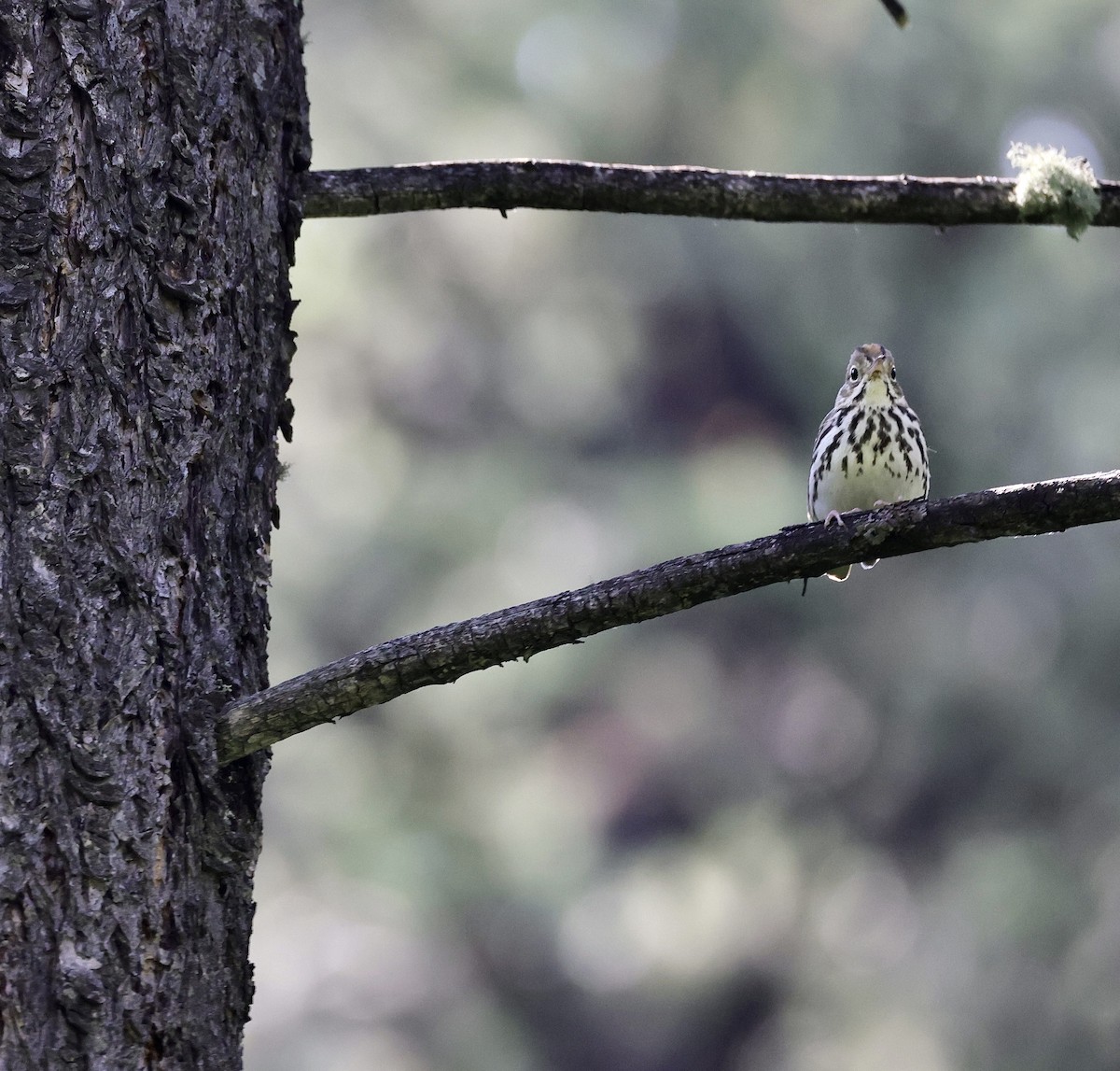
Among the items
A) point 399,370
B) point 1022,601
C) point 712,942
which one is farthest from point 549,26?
point 712,942

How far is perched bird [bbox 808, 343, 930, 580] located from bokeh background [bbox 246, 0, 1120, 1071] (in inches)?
164

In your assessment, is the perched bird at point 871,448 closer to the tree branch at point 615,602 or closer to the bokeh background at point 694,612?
the tree branch at point 615,602

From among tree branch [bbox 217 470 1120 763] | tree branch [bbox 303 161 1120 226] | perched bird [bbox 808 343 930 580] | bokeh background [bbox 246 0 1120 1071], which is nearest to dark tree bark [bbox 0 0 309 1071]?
tree branch [bbox 217 470 1120 763]

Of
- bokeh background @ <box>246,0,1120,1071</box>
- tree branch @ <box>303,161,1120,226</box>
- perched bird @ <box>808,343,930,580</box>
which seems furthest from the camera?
bokeh background @ <box>246,0,1120,1071</box>

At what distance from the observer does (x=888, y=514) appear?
6.49ft

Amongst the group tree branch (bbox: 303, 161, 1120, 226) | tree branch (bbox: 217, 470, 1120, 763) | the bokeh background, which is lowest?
tree branch (bbox: 217, 470, 1120, 763)

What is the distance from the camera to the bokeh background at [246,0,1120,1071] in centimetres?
828

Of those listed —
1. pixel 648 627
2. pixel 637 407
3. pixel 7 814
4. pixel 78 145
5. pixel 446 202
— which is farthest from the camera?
pixel 637 407

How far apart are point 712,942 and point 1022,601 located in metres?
2.45

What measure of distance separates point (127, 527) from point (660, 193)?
0.97 meters

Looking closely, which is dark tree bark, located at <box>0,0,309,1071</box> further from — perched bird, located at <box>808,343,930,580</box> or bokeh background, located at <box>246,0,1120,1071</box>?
bokeh background, located at <box>246,0,1120,1071</box>

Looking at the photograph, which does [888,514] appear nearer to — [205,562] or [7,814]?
[205,562]

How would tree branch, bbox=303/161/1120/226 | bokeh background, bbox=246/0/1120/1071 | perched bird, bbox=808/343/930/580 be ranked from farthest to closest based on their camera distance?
bokeh background, bbox=246/0/1120/1071
perched bird, bbox=808/343/930/580
tree branch, bbox=303/161/1120/226

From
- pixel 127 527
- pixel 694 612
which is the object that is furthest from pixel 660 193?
pixel 694 612
